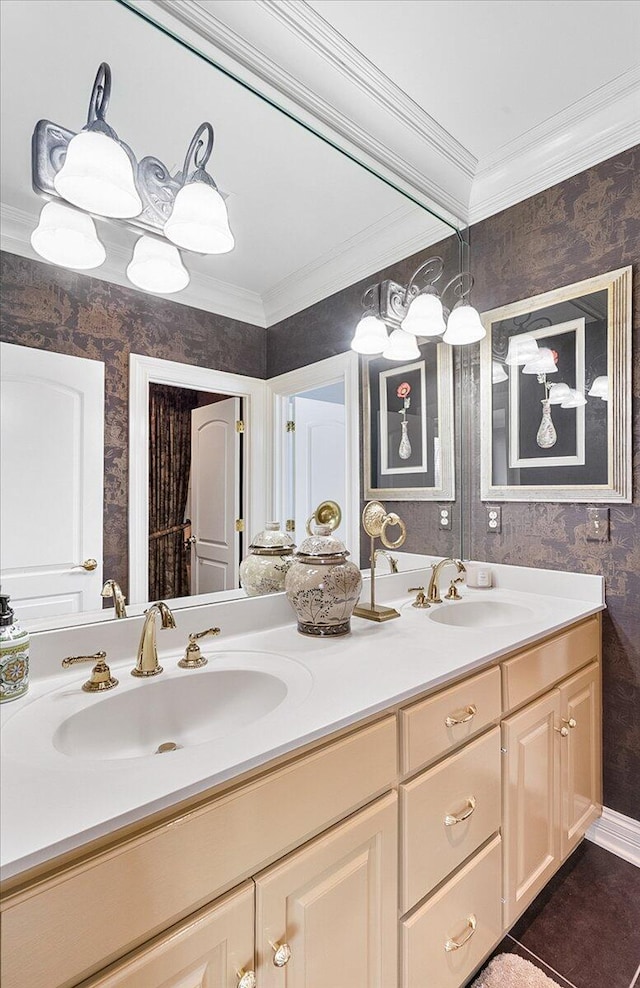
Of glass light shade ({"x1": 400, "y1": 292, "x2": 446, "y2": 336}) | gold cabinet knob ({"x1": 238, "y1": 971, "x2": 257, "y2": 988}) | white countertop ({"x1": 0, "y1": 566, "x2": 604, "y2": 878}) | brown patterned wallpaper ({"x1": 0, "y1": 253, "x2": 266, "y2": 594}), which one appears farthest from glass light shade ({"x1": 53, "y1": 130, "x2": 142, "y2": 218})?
gold cabinet knob ({"x1": 238, "y1": 971, "x2": 257, "y2": 988})

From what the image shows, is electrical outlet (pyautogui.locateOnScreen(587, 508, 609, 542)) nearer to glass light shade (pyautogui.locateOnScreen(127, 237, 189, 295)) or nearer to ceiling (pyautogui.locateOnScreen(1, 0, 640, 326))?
ceiling (pyautogui.locateOnScreen(1, 0, 640, 326))

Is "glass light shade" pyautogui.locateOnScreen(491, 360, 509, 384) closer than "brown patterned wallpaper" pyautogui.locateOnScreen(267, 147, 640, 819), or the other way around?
"brown patterned wallpaper" pyautogui.locateOnScreen(267, 147, 640, 819)

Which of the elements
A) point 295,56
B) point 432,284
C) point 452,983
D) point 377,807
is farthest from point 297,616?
point 295,56

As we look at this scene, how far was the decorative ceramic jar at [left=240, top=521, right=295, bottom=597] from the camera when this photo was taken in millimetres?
1455

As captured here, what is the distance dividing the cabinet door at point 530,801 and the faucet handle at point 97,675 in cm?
99

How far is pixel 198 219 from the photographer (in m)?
1.23

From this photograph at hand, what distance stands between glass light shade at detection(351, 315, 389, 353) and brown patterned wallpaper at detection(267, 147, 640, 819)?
0.04 m

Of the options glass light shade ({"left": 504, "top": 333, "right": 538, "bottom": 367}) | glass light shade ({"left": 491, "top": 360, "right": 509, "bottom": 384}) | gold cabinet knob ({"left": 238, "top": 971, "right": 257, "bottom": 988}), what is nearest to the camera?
gold cabinet knob ({"left": 238, "top": 971, "right": 257, "bottom": 988})

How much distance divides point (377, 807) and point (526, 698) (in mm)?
638

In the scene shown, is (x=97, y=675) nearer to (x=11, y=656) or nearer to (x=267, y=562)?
(x=11, y=656)

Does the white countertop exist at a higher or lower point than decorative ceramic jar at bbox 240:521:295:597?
lower

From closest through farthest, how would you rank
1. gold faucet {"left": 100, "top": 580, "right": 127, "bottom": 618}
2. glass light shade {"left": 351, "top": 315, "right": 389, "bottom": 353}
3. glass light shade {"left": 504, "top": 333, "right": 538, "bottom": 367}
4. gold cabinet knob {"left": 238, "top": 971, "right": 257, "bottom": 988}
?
1. gold cabinet knob {"left": 238, "top": 971, "right": 257, "bottom": 988}
2. gold faucet {"left": 100, "top": 580, "right": 127, "bottom": 618}
3. glass light shade {"left": 351, "top": 315, "right": 389, "bottom": 353}
4. glass light shade {"left": 504, "top": 333, "right": 538, "bottom": 367}

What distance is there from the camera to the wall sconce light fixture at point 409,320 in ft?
6.20

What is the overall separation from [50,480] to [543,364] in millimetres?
1747
